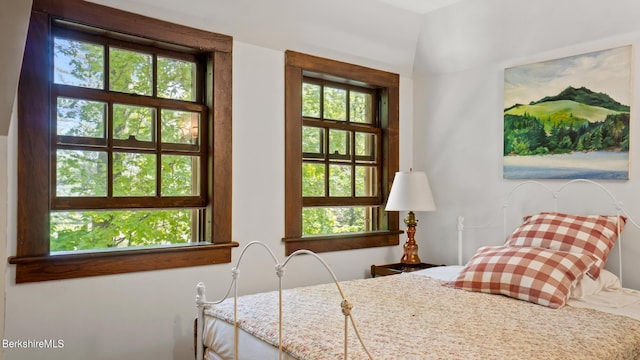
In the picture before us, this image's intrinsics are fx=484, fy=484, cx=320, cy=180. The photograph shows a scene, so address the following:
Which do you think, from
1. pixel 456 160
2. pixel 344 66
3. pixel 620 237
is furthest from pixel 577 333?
pixel 344 66

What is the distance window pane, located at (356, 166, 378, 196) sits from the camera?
369 cm

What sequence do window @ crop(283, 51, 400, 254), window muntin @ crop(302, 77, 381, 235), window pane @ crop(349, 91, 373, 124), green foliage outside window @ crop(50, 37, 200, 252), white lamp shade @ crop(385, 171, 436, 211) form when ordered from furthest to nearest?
window pane @ crop(349, 91, 373, 124), window muntin @ crop(302, 77, 381, 235), white lamp shade @ crop(385, 171, 436, 211), window @ crop(283, 51, 400, 254), green foliage outside window @ crop(50, 37, 200, 252)

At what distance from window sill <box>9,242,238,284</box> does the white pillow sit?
1.82m

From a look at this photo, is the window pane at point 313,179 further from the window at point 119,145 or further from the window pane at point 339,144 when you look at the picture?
the window at point 119,145

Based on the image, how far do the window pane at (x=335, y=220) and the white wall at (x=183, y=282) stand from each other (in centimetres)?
22

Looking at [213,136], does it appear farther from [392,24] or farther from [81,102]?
[392,24]

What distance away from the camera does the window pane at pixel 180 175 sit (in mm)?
2744

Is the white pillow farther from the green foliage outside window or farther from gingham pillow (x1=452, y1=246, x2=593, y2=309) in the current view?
the green foliage outside window

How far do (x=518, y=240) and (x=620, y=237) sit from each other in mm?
563

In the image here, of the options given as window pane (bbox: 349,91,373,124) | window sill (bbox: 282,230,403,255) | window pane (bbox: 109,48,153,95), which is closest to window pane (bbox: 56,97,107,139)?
window pane (bbox: 109,48,153,95)

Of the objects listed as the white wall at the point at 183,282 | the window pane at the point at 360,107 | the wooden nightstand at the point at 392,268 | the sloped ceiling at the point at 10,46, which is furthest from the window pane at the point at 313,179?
the sloped ceiling at the point at 10,46

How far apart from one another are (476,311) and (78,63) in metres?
2.25

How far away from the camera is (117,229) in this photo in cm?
260

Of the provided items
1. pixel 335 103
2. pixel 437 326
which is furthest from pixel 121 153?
pixel 437 326
